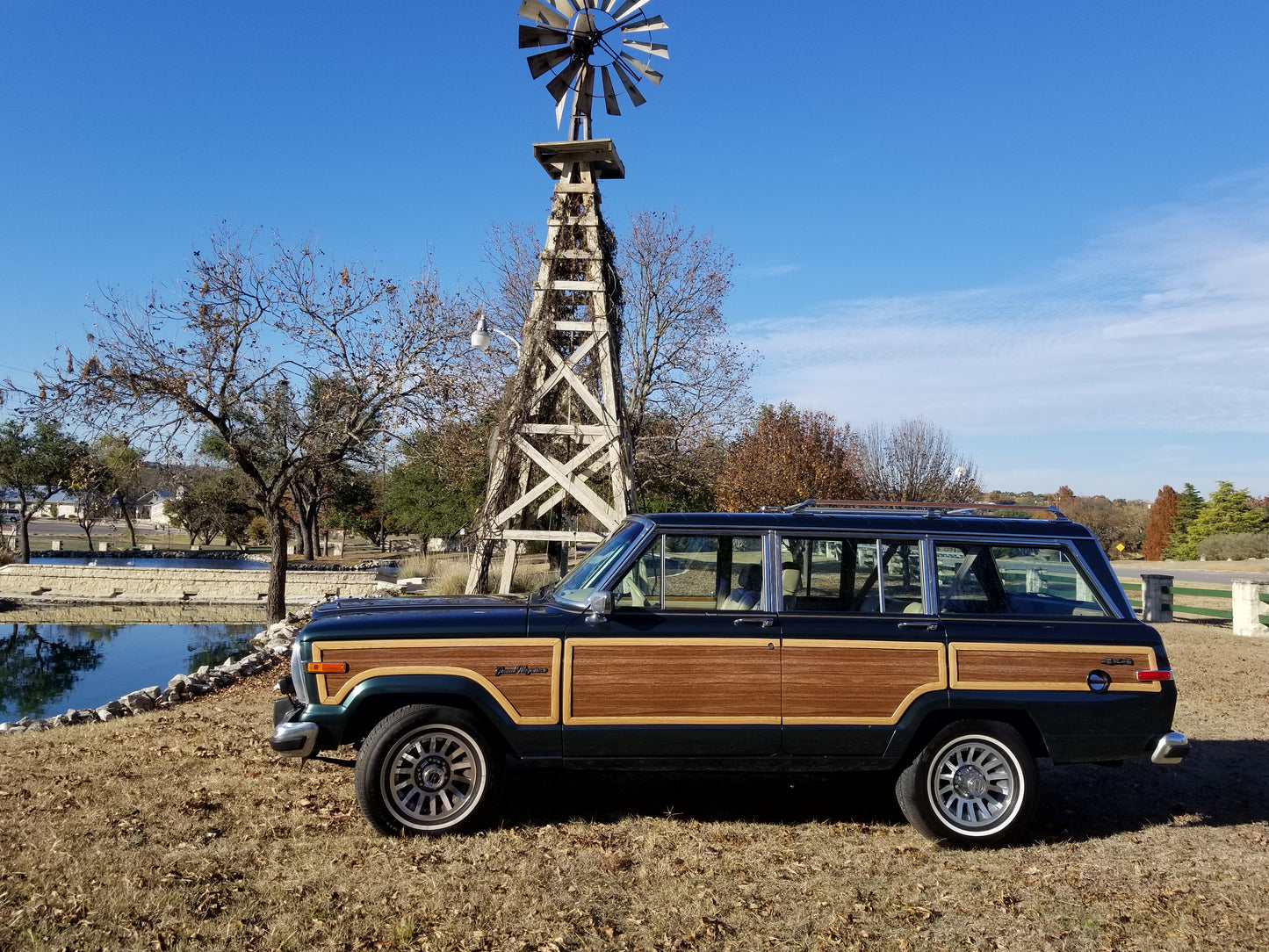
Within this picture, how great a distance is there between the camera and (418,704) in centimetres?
532

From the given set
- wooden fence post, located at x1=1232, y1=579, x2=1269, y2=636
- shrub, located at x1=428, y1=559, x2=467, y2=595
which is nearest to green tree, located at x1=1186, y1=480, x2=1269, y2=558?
wooden fence post, located at x1=1232, y1=579, x2=1269, y2=636

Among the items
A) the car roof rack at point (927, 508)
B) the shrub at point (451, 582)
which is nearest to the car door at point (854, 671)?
the car roof rack at point (927, 508)

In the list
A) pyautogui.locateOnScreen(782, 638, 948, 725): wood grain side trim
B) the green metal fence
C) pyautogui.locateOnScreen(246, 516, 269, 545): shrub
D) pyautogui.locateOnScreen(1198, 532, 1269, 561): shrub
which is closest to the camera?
pyautogui.locateOnScreen(782, 638, 948, 725): wood grain side trim

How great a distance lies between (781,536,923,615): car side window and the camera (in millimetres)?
5777

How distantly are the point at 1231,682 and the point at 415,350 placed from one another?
1287 cm

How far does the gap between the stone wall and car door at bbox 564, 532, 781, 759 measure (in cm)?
2179

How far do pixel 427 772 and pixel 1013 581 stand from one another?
3.76 m

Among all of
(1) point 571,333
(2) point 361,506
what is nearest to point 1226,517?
(2) point 361,506

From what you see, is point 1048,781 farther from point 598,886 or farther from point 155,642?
point 155,642

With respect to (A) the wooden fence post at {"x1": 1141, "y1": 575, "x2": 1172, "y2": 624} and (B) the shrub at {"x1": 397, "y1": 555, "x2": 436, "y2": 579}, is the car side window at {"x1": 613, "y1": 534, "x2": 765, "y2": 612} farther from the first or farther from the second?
(B) the shrub at {"x1": 397, "y1": 555, "x2": 436, "y2": 579}

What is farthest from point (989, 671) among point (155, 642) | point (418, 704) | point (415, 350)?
point (155, 642)

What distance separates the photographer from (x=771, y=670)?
5457 millimetres

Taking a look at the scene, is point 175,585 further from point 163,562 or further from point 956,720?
point 956,720

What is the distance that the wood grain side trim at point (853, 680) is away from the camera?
17.9 ft
